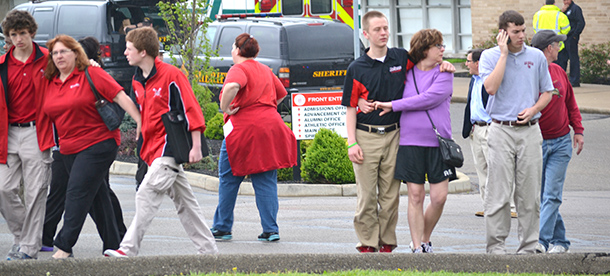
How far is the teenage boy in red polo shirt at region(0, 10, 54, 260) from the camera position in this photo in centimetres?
675

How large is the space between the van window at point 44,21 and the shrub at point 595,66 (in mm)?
12056

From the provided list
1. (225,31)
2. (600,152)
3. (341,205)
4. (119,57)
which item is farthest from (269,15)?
(341,205)

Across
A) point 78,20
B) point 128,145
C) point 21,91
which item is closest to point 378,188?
point 21,91

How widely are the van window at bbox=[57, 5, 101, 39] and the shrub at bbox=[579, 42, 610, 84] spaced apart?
11.2 m

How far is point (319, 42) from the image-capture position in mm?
15727

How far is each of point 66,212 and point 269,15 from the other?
428 inches

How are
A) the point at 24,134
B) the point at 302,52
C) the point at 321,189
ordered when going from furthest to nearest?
the point at 302,52 < the point at 321,189 < the point at 24,134

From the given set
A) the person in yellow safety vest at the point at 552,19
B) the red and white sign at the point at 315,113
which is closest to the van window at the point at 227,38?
the red and white sign at the point at 315,113

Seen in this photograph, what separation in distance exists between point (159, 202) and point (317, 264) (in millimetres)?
1292

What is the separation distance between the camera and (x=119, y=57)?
1786cm

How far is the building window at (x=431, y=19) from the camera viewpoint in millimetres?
28422

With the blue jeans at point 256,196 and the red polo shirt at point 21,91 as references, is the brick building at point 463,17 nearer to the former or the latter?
the blue jeans at point 256,196

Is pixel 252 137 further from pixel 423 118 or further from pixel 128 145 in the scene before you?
pixel 128 145

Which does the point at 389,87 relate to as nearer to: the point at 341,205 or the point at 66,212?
the point at 66,212
